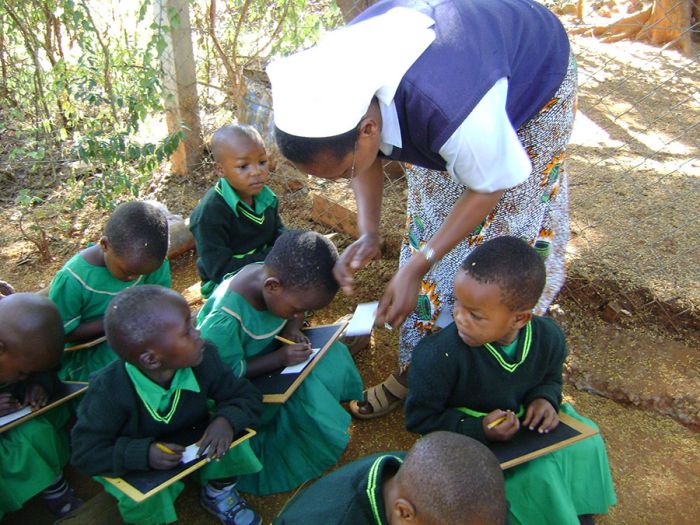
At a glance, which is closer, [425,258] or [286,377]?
[425,258]

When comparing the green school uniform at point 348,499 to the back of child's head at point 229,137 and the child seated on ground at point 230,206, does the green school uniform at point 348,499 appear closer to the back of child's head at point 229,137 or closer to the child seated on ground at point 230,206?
the child seated on ground at point 230,206

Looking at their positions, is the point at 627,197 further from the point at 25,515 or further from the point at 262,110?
the point at 25,515

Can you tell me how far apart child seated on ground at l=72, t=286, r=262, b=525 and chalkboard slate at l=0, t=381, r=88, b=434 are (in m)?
0.32

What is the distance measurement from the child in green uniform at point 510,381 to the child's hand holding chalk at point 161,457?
715 mm

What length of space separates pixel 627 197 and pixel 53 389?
125 inches

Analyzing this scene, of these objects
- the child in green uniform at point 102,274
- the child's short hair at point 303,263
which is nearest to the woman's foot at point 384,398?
the child's short hair at point 303,263

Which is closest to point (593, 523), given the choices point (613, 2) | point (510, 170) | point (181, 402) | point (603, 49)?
point (510, 170)

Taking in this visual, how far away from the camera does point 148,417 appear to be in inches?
68.7

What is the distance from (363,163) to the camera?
4.82 feet

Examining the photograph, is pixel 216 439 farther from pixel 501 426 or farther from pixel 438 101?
pixel 438 101

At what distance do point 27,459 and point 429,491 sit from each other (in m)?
1.45

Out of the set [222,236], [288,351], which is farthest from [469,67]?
[222,236]

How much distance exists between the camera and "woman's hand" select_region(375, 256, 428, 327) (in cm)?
163

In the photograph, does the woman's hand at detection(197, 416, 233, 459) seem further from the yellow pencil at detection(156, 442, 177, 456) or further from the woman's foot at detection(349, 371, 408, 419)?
the woman's foot at detection(349, 371, 408, 419)
